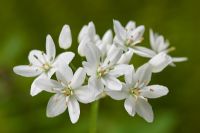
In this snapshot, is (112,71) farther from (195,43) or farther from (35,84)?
(195,43)

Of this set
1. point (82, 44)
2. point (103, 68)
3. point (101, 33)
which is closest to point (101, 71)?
point (103, 68)

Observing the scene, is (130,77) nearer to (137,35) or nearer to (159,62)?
(159,62)

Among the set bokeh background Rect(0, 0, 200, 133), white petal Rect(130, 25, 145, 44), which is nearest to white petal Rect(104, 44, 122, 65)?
white petal Rect(130, 25, 145, 44)

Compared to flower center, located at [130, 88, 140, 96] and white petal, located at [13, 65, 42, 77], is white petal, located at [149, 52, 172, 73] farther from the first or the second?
white petal, located at [13, 65, 42, 77]

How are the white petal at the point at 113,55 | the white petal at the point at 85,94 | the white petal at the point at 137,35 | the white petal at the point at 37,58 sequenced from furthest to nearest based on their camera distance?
the white petal at the point at 137,35, the white petal at the point at 37,58, the white petal at the point at 113,55, the white petal at the point at 85,94

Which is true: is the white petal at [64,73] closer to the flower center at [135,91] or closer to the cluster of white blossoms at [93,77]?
the cluster of white blossoms at [93,77]

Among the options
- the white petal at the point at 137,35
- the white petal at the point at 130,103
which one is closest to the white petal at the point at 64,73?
the white petal at the point at 130,103

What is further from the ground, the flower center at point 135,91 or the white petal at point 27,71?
the white petal at point 27,71
